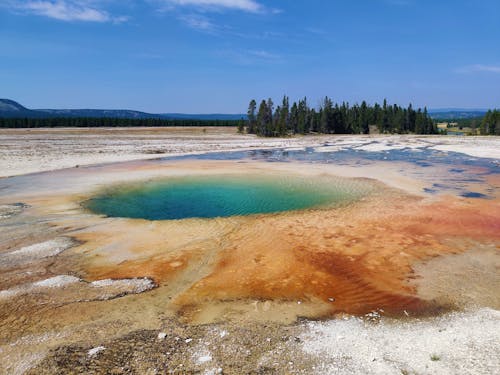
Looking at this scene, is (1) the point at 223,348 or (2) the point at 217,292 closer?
(1) the point at 223,348

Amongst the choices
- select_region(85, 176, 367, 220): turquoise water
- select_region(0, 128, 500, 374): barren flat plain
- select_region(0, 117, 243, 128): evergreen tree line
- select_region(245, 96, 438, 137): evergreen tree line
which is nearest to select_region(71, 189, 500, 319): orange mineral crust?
select_region(0, 128, 500, 374): barren flat plain

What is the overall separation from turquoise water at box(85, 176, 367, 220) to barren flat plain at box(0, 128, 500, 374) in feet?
3.15

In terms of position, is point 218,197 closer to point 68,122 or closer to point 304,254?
point 304,254

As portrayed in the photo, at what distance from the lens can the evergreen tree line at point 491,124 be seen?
87.2 meters

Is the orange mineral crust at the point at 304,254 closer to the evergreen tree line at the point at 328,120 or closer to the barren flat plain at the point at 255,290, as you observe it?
the barren flat plain at the point at 255,290

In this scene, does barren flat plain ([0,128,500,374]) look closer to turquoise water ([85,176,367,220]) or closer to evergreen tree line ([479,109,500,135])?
turquoise water ([85,176,367,220])

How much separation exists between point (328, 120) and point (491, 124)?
39626 mm

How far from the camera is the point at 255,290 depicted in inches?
337

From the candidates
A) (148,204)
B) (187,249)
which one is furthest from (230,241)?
(148,204)

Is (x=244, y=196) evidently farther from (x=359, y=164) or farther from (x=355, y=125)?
(x=355, y=125)

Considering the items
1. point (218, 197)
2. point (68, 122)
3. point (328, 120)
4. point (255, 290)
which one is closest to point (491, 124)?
point (328, 120)

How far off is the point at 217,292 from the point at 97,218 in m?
8.30

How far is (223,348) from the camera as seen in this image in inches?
245

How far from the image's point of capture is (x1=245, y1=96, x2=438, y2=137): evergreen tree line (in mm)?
85688
